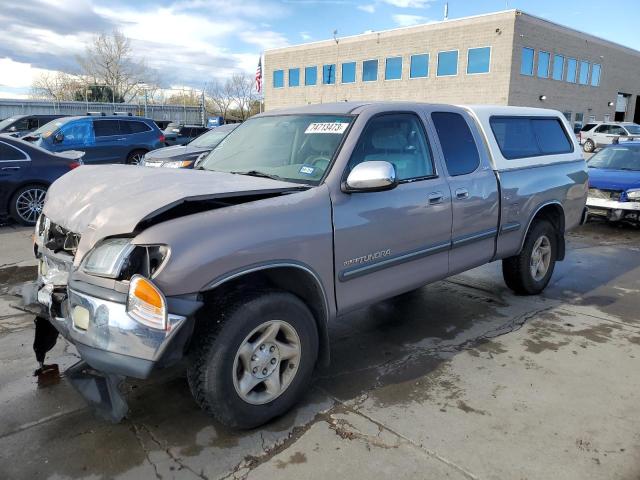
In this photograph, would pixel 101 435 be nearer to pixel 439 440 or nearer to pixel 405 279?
pixel 439 440

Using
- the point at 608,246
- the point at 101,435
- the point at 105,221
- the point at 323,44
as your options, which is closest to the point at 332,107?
the point at 105,221

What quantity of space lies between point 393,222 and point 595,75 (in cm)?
4555

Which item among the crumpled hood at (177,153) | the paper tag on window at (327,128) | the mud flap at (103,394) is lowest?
the mud flap at (103,394)

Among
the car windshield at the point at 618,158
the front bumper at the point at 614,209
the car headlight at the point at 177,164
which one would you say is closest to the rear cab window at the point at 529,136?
the front bumper at the point at 614,209

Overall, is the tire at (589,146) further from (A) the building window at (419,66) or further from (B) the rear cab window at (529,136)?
(B) the rear cab window at (529,136)

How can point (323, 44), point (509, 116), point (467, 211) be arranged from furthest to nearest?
point (323, 44)
point (509, 116)
point (467, 211)

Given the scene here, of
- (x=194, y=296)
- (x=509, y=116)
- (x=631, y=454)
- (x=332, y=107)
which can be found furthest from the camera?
(x=509, y=116)

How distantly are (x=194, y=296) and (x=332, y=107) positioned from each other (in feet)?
6.72

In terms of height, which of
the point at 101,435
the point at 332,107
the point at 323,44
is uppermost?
the point at 323,44

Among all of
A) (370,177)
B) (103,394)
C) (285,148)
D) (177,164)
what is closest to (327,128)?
(285,148)

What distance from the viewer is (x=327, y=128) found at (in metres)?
3.72

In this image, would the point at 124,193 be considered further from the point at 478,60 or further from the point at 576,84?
the point at 576,84

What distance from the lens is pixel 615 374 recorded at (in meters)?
3.80

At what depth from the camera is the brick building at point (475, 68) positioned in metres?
33.9
